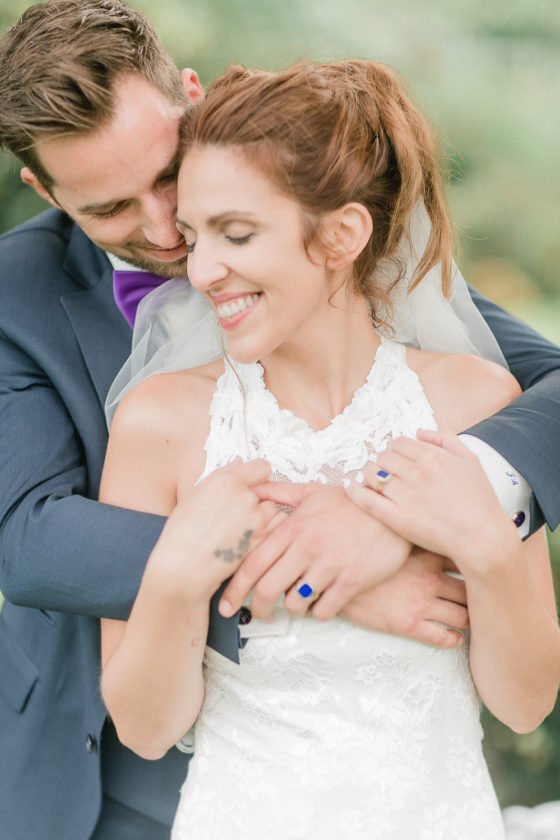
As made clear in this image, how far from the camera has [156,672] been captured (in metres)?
1.78

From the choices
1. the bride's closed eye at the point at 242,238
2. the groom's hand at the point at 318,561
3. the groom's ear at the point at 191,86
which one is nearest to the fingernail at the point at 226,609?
the groom's hand at the point at 318,561

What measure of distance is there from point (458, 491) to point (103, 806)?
125cm

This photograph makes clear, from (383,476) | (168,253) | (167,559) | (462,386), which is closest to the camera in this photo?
(167,559)

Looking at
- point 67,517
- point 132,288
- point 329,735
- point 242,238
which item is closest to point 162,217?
point 132,288

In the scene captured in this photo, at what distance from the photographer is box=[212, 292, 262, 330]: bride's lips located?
6.26 feet

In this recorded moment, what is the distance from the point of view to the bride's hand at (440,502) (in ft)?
5.73

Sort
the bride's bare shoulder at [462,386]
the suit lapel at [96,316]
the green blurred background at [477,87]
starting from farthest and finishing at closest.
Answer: the green blurred background at [477,87]
the suit lapel at [96,316]
the bride's bare shoulder at [462,386]

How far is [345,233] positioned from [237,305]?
0.27m

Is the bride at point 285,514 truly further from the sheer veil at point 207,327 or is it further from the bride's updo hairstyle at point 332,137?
the sheer veil at point 207,327

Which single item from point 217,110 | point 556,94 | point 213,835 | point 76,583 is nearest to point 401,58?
point 556,94

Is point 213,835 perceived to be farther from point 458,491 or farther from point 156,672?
point 458,491

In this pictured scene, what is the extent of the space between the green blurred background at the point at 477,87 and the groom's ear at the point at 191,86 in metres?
1.35

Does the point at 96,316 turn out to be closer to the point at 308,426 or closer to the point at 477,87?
the point at 308,426

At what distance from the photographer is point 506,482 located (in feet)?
6.26
